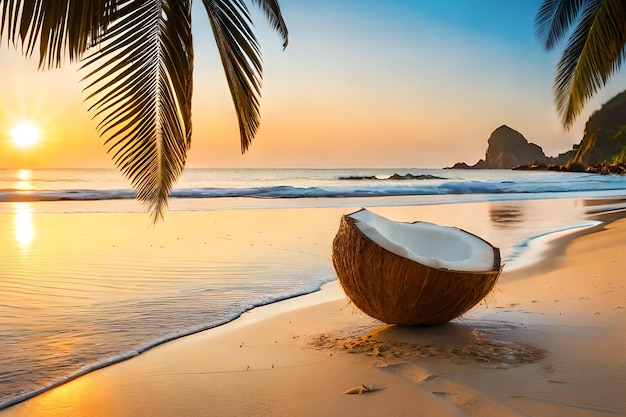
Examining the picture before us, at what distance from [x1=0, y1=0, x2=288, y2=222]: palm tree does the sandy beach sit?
5.22 feet

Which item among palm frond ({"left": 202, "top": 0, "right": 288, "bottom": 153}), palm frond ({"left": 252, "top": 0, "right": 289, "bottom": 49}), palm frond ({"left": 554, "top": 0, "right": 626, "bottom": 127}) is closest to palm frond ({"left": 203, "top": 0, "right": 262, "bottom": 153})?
palm frond ({"left": 202, "top": 0, "right": 288, "bottom": 153})

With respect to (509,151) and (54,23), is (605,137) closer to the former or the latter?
(509,151)

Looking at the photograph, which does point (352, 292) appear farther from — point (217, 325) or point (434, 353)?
point (217, 325)

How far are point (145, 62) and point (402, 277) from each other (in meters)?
2.60

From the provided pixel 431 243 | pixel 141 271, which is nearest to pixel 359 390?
pixel 431 243

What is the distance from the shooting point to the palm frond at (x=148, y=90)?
465cm

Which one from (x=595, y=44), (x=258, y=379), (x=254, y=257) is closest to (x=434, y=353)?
(x=258, y=379)

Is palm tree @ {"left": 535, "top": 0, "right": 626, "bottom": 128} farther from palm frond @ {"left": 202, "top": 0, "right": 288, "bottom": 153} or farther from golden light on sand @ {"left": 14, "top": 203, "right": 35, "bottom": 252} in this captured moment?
golden light on sand @ {"left": 14, "top": 203, "right": 35, "bottom": 252}

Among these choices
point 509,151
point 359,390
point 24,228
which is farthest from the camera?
point 509,151

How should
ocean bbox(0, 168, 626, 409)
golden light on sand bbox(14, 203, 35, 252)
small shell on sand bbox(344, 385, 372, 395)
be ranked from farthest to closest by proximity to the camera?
golden light on sand bbox(14, 203, 35, 252) < ocean bbox(0, 168, 626, 409) < small shell on sand bbox(344, 385, 372, 395)

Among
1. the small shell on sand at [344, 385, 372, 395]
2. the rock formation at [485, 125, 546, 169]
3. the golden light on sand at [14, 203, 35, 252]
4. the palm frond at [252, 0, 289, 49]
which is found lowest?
the small shell on sand at [344, 385, 372, 395]

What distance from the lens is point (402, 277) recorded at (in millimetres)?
4012

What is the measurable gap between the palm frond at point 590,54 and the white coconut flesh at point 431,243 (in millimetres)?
4602

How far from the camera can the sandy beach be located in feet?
10.1
